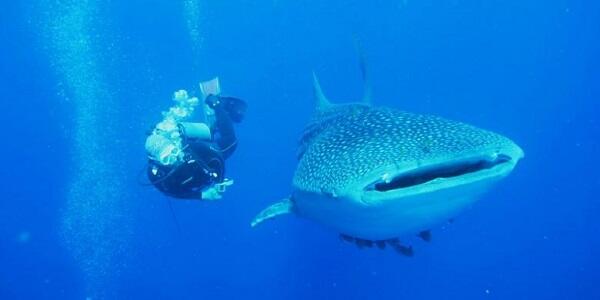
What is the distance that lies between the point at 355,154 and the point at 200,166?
2.08m

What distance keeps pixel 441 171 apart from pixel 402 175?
250 mm

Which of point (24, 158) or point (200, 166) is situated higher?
point (24, 158)

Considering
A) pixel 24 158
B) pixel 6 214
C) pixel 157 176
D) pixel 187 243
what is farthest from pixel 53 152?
pixel 157 176

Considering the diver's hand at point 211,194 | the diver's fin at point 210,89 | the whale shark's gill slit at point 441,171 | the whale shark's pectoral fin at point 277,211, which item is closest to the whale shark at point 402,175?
the whale shark's gill slit at point 441,171

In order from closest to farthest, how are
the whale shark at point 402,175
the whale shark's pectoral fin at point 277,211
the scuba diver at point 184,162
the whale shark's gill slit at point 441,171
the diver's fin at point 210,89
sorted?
1. the whale shark at point 402,175
2. the whale shark's gill slit at point 441,171
3. the whale shark's pectoral fin at point 277,211
4. the scuba diver at point 184,162
5. the diver's fin at point 210,89

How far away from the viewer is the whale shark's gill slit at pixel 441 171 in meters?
2.69

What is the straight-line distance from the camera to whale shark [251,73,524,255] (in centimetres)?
252

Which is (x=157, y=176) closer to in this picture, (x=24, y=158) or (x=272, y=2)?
(x=24, y=158)

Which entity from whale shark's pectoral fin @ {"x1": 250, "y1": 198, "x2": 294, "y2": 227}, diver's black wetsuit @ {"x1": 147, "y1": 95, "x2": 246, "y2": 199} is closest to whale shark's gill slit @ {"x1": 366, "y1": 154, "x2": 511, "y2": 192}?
whale shark's pectoral fin @ {"x1": 250, "y1": 198, "x2": 294, "y2": 227}

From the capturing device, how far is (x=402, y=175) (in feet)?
8.76

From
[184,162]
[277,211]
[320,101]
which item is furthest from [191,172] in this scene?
[320,101]

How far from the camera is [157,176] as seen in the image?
4699mm

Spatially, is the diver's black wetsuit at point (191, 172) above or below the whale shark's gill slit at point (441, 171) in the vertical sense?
above

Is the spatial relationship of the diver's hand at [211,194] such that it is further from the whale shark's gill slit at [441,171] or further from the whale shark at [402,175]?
the whale shark's gill slit at [441,171]
